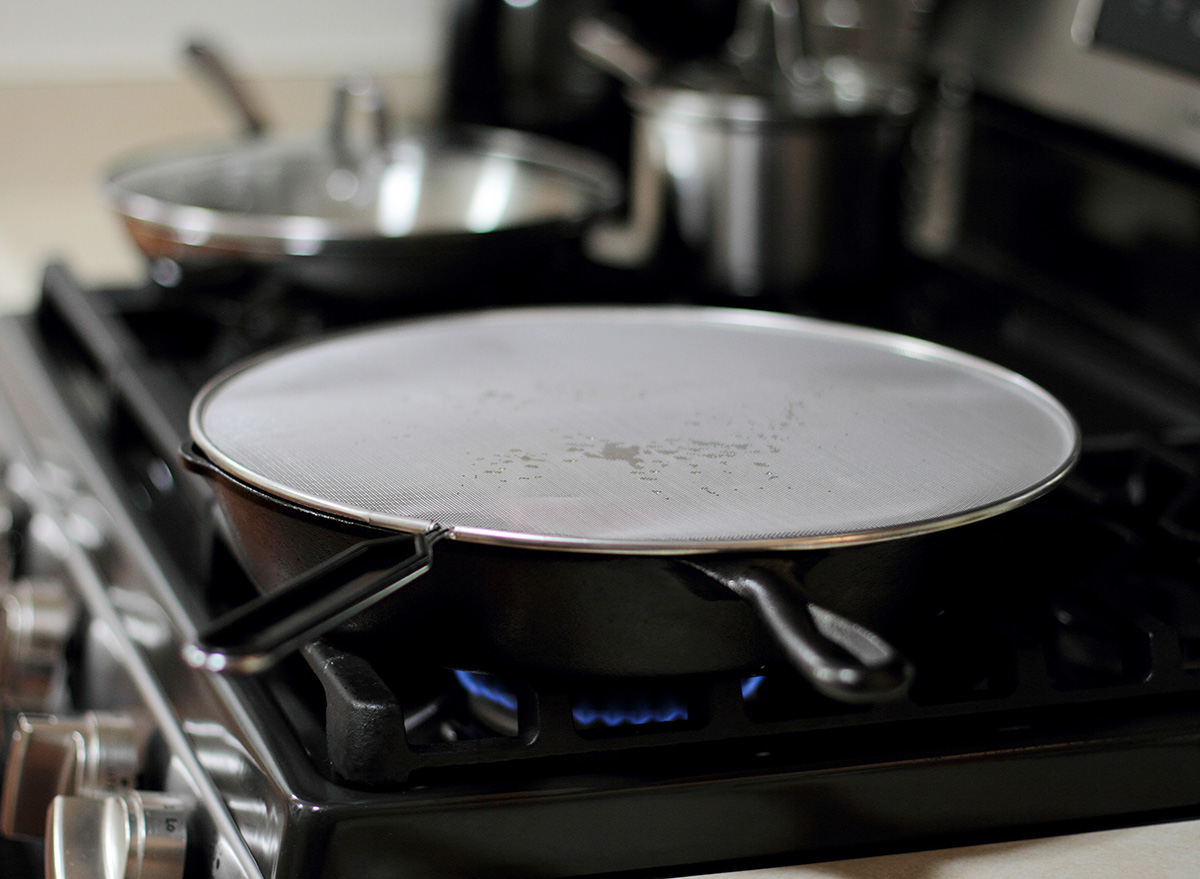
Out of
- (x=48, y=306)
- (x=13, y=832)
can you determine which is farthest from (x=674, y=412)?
(x=48, y=306)

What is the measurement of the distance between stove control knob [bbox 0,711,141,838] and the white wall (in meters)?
1.08

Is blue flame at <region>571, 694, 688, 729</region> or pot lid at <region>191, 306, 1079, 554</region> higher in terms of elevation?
pot lid at <region>191, 306, 1079, 554</region>

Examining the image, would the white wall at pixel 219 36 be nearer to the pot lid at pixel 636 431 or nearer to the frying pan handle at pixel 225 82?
the frying pan handle at pixel 225 82

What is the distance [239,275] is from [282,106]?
920 millimetres

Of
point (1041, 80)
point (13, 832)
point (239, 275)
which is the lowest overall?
point (13, 832)

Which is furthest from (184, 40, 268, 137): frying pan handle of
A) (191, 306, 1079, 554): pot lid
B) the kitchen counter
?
(191, 306, 1079, 554): pot lid

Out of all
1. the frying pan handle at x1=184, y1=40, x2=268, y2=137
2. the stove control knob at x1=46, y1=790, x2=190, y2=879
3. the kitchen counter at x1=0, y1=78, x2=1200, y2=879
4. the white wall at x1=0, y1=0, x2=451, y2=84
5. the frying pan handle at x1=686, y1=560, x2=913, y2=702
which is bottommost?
the kitchen counter at x1=0, y1=78, x2=1200, y2=879

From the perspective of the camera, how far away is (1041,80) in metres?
0.83

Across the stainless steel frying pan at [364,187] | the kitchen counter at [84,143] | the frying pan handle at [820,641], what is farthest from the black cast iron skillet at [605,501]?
the kitchen counter at [84,143]

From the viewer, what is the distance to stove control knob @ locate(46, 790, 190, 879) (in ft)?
1.38

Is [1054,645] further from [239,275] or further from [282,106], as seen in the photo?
[282,106]

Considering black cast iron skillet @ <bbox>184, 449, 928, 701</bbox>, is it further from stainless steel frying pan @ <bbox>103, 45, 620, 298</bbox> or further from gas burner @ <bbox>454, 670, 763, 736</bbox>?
stainless steel frying pan @ <bbox>103, 45, 620, 298</bbox>

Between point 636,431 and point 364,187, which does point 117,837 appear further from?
point 364,187

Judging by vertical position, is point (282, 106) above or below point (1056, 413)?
below
